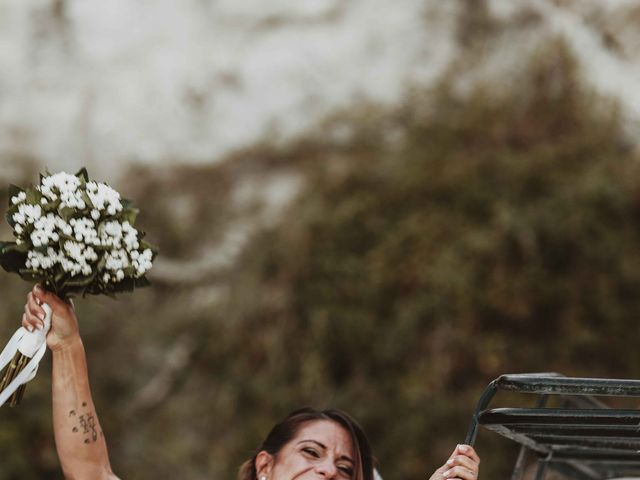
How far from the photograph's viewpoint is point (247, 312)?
874cm

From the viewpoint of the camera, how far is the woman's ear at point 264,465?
128 inches

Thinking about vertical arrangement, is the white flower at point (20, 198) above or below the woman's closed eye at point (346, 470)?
above

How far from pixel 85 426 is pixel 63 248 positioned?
1.74 ft

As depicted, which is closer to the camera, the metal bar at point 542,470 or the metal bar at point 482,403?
the metal bar at point 482,403

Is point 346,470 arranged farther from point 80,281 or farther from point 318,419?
point 80,281

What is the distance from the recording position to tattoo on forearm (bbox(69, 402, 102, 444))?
2.92 meters

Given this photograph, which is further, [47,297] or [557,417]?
[47,297]

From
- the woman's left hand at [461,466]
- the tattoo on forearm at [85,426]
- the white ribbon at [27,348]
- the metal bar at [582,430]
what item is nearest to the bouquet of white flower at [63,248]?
the white ribbon at [27,348]

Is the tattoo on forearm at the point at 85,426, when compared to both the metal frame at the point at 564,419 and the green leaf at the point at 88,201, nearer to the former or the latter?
the green leaf at the point at 88,201

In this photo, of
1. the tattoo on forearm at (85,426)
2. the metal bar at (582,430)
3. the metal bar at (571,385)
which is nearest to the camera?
the metal bar at (571,385)

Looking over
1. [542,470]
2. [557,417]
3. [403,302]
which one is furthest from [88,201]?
[403,302]

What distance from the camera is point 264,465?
328 cm

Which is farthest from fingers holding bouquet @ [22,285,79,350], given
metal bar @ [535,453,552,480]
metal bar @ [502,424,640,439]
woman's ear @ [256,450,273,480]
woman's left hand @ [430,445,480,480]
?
metal bar @ [535,453,552,480]

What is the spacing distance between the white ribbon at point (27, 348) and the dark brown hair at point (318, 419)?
0.84 m
